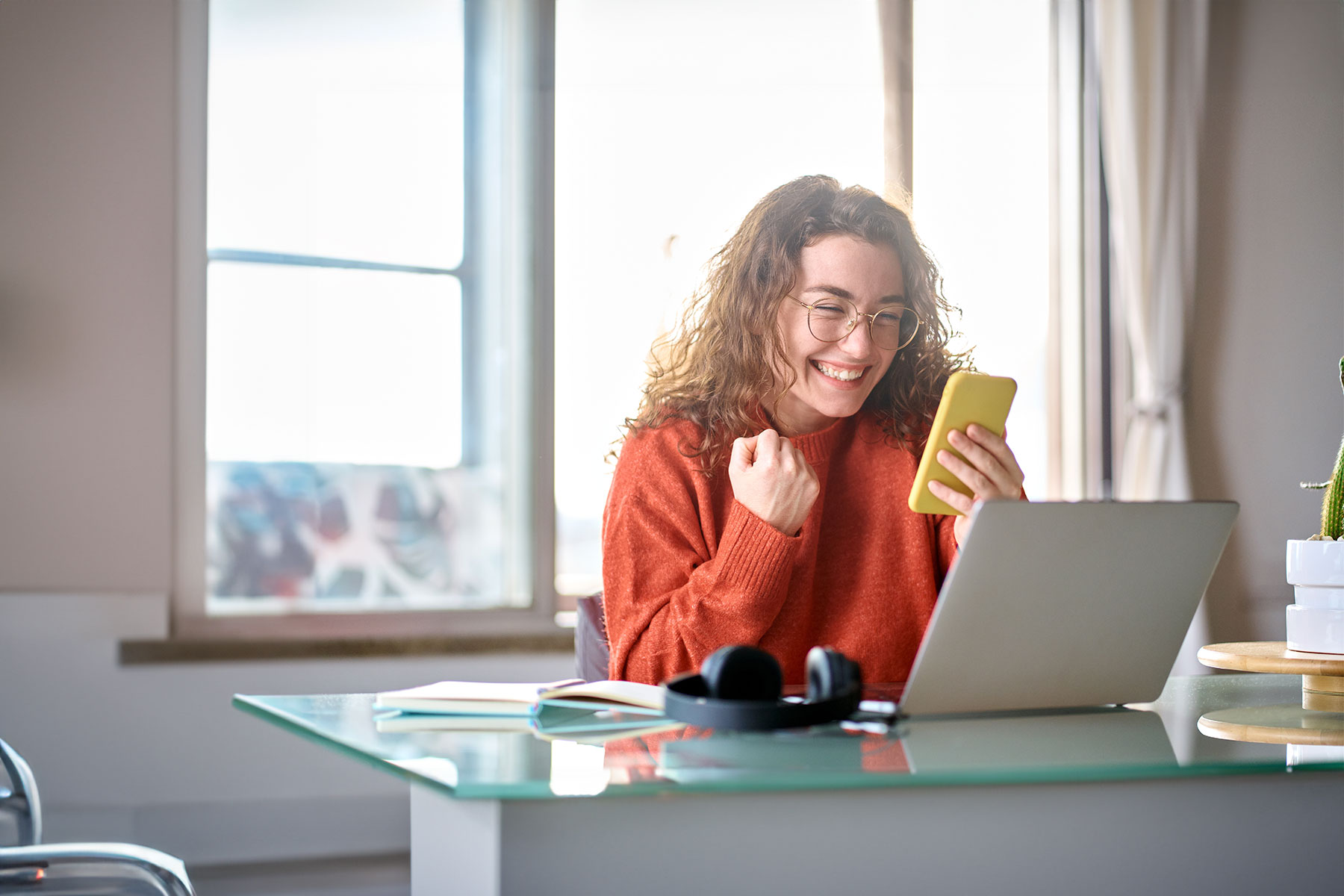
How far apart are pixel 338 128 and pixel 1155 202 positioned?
233 centimetres

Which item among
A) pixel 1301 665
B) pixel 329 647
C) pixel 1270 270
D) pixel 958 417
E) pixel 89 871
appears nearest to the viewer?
pixel 1301 665

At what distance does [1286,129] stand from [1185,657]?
65.2 inches

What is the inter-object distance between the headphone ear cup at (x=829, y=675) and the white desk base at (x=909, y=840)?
130mm

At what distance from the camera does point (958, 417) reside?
1228 mm

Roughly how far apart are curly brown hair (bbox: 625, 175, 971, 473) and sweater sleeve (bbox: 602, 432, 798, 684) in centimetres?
7

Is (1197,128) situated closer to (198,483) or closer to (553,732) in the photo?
(198,483)

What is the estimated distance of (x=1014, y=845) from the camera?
2.60 feet

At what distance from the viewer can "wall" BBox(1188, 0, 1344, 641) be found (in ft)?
11.3

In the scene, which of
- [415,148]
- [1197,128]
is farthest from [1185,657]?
[415,148]

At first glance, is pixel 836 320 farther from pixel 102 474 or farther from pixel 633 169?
pixel 102 474

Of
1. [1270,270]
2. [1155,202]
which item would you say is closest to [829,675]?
[1155,202]

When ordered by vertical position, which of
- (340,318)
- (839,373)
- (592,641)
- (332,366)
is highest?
(340,318)

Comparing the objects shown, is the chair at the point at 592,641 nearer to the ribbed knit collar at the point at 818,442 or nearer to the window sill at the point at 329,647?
the ribbed knit collar at the point at 818,442

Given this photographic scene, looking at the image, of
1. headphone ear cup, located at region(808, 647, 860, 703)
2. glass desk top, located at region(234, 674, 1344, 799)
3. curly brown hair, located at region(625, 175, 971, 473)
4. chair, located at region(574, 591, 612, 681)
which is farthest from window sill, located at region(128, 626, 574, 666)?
headphone ear cup, located at region(808, 647, 860, 703)
